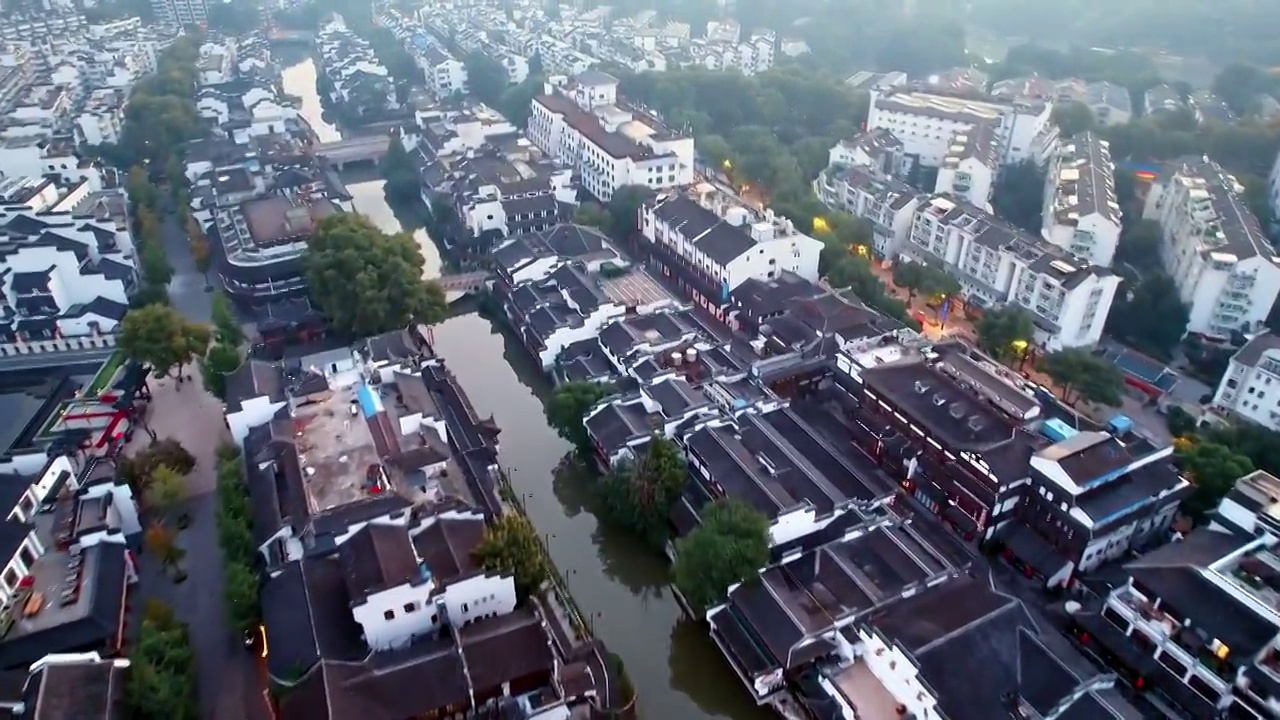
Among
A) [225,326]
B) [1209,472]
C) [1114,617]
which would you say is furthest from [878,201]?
[225,326]

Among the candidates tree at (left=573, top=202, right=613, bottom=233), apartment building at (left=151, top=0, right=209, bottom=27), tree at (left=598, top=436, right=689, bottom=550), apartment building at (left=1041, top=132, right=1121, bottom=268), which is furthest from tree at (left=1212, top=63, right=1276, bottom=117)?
apartment building at (left=151, top=0, right=209, bottom=27)

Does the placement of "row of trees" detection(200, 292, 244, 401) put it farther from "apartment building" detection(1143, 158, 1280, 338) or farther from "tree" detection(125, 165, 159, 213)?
"apartment building" detection(1143, 158, 1280, 338)

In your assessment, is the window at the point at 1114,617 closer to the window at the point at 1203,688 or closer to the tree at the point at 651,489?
the window at the point at 1203,688

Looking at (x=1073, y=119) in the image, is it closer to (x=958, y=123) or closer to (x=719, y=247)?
(x=958, y=123)

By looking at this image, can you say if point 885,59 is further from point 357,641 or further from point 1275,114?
point 357,641

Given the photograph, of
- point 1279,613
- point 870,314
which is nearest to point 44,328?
point 870,314

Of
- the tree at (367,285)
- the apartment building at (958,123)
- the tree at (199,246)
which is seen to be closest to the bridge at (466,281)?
the tree at (367,285)
